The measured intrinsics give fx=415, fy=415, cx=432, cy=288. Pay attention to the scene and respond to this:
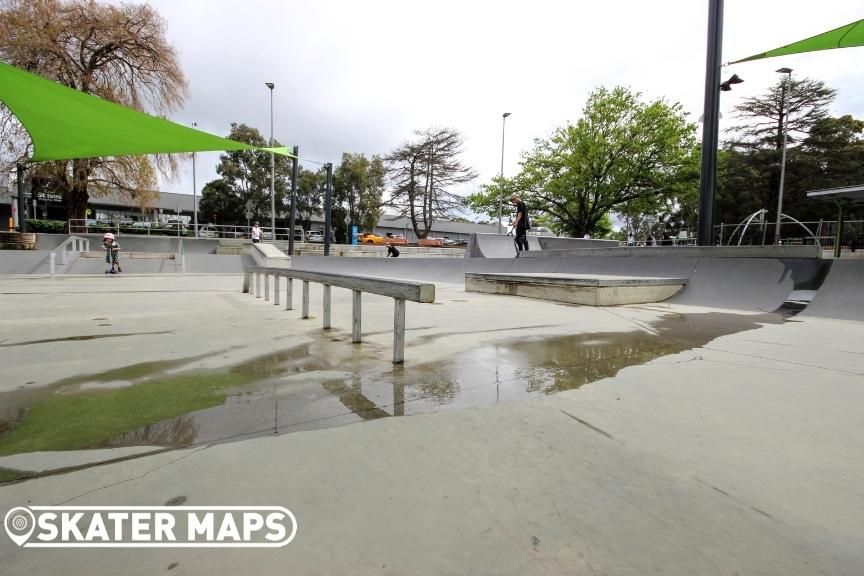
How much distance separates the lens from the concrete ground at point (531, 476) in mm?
1310

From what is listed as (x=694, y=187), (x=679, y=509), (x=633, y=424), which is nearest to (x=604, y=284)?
(x=633, y=424)

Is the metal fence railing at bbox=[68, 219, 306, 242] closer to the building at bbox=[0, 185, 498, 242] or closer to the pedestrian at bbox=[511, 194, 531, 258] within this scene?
the building at bbox=[0, 185, 498, 242]

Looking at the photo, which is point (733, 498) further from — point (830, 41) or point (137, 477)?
point (830, 41)

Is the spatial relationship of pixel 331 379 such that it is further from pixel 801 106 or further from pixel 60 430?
pixel 801 106

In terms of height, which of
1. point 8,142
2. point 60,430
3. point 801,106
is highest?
point 801,106

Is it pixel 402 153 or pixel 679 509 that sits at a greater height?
pixel 402 153

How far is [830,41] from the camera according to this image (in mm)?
5875

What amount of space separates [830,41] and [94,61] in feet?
92.0

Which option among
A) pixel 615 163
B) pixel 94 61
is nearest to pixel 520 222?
pixel 615 163

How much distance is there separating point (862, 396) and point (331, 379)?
11.8 ft

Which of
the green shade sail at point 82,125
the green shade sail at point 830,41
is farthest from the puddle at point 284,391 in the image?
the green shade sail at point 830,41

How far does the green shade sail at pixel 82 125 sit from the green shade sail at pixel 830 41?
7.74 meters

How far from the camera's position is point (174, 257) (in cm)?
1908

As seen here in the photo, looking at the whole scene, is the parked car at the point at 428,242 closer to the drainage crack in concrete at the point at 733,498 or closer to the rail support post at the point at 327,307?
the rail support post at the point at 327,307
